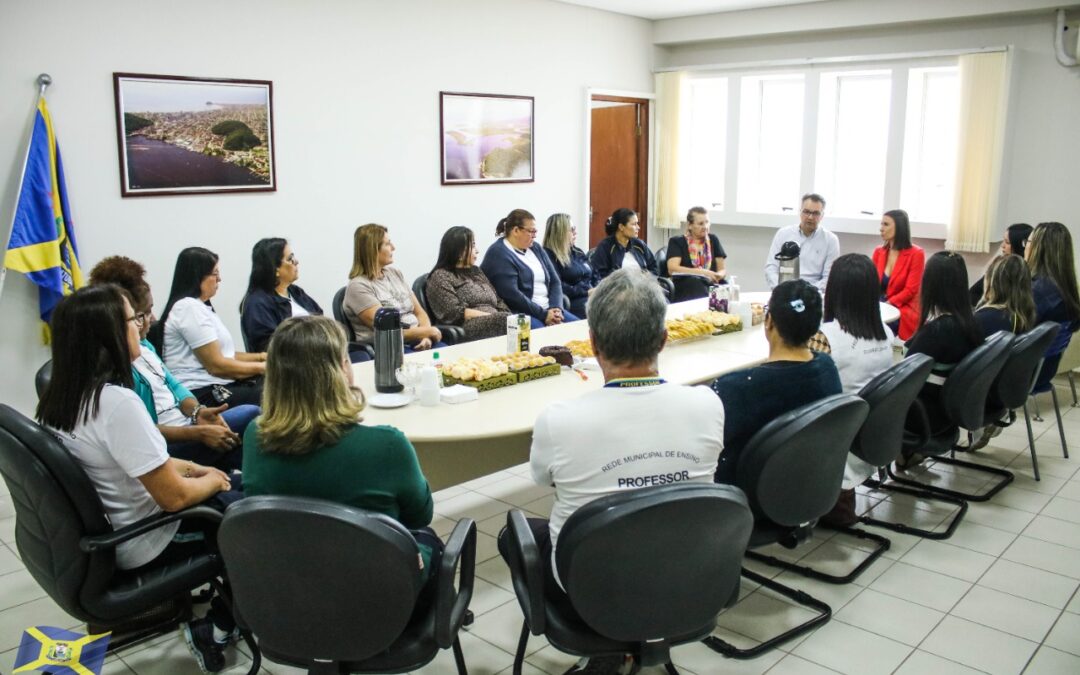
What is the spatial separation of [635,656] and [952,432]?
2.20 metres

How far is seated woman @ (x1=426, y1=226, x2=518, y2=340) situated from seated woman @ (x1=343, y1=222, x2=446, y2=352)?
0.21m

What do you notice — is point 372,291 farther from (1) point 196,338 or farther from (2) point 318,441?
(2) point 318,441

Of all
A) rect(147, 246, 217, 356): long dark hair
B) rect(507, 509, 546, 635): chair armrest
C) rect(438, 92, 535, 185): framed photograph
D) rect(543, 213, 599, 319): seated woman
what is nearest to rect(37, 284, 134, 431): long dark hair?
rect(507, 509, 546, 635): chair armrest

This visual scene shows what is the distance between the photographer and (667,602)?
189 cm

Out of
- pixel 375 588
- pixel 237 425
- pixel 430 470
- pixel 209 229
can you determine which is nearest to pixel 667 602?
pixel 375 588

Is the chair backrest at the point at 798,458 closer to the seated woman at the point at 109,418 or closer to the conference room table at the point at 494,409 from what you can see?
the conference room table at the point at 494,409

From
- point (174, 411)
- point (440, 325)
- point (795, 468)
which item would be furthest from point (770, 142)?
point (174, 411)

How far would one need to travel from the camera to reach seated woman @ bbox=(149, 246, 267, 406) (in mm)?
3510

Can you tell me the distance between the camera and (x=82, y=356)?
2.16 m

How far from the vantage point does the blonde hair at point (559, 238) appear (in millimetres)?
6039

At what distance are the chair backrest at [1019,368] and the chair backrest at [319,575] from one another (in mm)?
2889

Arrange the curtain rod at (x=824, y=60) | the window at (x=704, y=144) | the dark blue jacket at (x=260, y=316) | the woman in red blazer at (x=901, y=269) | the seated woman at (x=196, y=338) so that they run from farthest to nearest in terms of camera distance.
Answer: the window at (x=704, y=144), the curtain rod at (x=824, y=60), the woman in red blazer at (x=901, y=269), the dark blue jacket at (x=260, y=316), the seated woman at (x=196, y=338)

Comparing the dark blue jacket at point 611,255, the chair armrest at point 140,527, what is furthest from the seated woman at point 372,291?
the chair armrest at point 140,527

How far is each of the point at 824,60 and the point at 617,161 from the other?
83.4 inches
